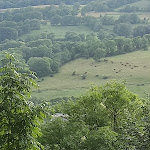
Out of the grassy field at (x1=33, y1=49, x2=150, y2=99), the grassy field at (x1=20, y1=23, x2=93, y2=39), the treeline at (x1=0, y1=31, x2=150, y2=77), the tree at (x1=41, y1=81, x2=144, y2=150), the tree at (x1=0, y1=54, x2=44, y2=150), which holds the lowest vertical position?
the grassy field at (x1=33, y1=49, x2=150, y2=99)

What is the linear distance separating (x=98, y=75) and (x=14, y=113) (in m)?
103

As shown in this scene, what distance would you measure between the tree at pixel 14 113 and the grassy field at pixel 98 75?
84667mm

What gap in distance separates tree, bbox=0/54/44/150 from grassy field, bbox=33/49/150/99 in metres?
84.7

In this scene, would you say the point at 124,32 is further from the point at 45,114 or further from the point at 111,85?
the point at 45,114

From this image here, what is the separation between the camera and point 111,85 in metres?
34.3

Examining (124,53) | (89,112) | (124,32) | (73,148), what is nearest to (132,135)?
(73,148)

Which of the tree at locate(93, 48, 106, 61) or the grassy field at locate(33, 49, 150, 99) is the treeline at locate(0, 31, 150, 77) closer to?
the tree at locate(93, 48, 106, 61)

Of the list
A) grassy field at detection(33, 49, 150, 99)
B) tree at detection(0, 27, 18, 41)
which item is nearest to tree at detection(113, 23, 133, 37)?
grassy field at detection(33, 49, 150, 99)

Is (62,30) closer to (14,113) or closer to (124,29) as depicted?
(124,29)

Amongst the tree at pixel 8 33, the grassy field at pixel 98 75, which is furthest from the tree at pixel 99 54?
the tree at pixel 8 33

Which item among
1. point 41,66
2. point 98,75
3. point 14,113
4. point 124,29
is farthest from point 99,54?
point 14,113

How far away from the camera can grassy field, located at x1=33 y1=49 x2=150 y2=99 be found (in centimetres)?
10481

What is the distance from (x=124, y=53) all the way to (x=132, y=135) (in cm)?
12334

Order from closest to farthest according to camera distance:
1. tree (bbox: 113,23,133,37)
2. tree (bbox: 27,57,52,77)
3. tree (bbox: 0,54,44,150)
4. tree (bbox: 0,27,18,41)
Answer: tree (bbox: 0,54,44,150) < tree (bbox: 27,57,52,77) < tree (bbox: 113,23,133,37) < tree (bbox: 0,27,18,41)
